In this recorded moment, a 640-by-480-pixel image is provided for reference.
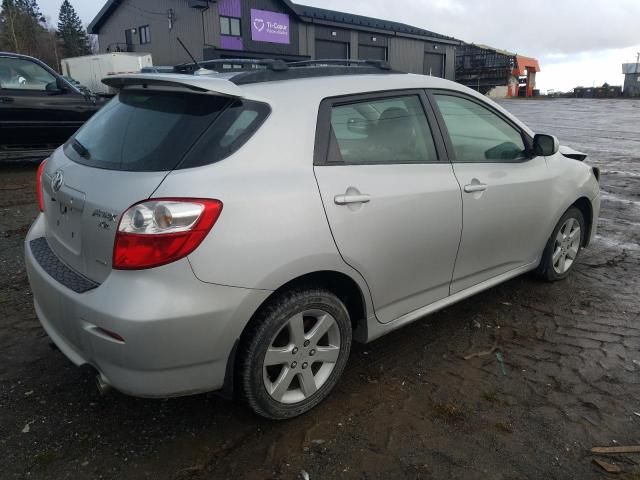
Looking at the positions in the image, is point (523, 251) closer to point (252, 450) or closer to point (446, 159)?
point (446, 159)

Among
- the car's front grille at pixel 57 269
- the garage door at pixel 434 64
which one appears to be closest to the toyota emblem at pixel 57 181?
the car's front grille at pixel 57 269

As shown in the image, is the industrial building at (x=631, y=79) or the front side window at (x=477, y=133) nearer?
the front side window at (x=477, y=133)

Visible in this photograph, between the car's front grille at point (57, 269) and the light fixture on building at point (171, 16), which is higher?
the light fixture on building at point (171, 16)

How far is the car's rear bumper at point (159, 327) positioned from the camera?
209 centimetres

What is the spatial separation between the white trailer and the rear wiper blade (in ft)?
91.1

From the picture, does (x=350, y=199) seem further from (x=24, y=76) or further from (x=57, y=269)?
(x=24, y=76)

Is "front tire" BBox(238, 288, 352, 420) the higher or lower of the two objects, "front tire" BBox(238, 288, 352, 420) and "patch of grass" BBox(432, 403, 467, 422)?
the higher

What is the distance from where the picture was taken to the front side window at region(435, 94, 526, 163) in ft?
10.7

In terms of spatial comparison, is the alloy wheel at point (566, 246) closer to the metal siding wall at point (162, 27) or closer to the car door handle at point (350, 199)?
the car door handle at point (350, 199)

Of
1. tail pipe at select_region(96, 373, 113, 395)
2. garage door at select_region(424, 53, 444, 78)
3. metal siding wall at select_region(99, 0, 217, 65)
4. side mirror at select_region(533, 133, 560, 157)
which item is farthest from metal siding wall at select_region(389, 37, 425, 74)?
tail pipe at select_region(96, 373, 113, 395)

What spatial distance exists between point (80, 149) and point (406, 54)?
45.0 meters

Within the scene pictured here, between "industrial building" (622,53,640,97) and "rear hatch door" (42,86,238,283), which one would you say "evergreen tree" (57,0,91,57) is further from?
"rear hatch door" (42,86,238,283)

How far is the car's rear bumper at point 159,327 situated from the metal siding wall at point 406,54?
42.2 m

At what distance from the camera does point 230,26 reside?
34.6m
